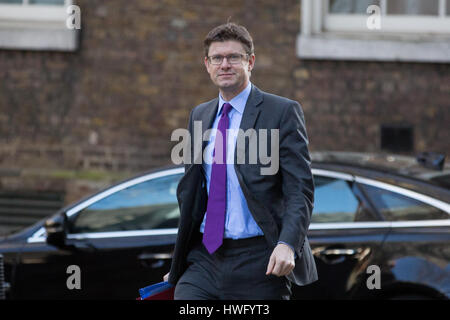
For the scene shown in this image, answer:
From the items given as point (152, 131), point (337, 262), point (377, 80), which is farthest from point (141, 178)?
point (377, 80)

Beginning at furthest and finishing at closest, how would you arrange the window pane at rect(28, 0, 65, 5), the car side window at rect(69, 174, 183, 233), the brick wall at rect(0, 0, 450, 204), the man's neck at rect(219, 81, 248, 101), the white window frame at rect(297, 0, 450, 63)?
the window pane at rect(28, 0, 65, 5), the brick wall at rect(0, 0, 450, 204), the white window frame at rect(297, 0, 450, 63), the car side window at rect(69, 174, 183, 233), the man's neck at rect(219, 81, 248, 101)

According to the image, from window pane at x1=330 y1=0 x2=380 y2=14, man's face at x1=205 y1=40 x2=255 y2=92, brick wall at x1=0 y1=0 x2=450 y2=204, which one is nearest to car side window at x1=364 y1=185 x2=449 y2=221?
man's face at x1=205 y1=40 x2=255 y2=92

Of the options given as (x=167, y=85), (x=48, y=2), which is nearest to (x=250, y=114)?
(x=167, y=85)

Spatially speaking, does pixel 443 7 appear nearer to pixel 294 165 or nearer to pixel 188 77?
pixel 188 77

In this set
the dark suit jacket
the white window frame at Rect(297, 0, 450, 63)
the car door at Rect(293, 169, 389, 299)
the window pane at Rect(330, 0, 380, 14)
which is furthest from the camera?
the window pane at Rect(330, 0, 380, 14)

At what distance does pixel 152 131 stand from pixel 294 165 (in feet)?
18.9

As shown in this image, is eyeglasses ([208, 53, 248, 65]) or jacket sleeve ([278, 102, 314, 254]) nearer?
jacket sleeve ([278, 102, 314, 254])

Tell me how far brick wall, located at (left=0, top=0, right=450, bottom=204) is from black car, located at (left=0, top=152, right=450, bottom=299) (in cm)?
344

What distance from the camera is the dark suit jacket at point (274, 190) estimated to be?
291cm

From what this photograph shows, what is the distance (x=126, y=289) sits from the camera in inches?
180

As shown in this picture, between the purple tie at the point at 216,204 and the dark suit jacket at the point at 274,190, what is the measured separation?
84 mm

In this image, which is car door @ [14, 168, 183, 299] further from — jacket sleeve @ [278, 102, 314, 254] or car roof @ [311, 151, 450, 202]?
jacket sleeve @ [278, 102, 314, 254]

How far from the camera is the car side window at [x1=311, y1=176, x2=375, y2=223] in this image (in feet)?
14.4
